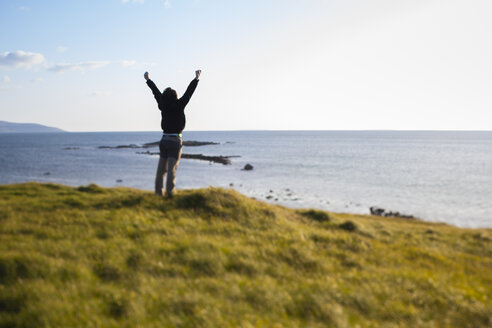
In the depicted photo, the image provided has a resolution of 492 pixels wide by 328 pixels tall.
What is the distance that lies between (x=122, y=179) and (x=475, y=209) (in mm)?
51100

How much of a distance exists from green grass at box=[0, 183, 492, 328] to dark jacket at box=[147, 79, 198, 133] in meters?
2.89

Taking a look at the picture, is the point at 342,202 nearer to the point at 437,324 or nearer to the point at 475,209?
the point at 475,209

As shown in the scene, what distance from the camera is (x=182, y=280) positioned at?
19.4ft

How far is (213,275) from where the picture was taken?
6.32m

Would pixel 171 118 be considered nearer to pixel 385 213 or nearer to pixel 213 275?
pixel 213 275

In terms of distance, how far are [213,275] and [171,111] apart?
654 cm

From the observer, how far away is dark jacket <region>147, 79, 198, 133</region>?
1097cm

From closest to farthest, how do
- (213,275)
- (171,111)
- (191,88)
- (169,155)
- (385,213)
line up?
(213,275) → (191,88) → (171,111) → (169,155) → (385,213)

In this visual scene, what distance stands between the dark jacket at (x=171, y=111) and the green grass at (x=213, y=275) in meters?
2.89

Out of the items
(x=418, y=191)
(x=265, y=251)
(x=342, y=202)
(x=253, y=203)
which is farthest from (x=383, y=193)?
(x=265, y=251)

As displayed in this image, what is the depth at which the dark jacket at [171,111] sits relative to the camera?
10969 millimetres

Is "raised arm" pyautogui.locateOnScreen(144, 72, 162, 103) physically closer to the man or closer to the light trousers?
the man

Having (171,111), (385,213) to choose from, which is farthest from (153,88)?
(385,213)

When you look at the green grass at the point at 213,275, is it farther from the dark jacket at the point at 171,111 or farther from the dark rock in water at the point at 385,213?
the dark rock in water at the point at 385,213
